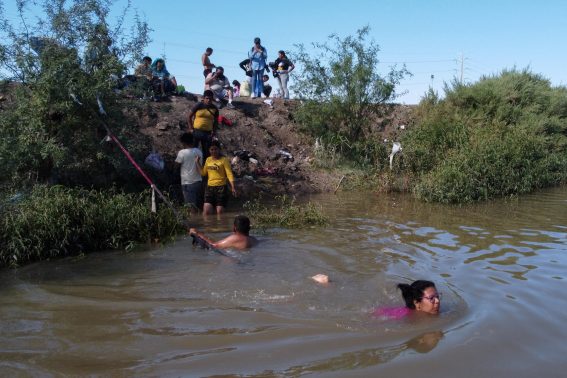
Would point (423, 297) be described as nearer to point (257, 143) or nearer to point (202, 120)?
point (202, 120)

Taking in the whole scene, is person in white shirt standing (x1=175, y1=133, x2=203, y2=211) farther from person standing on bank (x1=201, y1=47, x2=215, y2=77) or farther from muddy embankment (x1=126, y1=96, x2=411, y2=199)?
person standing on bank (x1=201, y1=47, x2=215, y2=77)

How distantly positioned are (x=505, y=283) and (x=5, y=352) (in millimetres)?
5422

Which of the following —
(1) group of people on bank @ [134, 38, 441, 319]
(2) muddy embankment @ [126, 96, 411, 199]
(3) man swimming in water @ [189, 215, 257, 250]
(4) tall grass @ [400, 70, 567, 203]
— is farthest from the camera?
(4) tall grass @ [400, 70, 567, 203]

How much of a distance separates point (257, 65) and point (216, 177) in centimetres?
885

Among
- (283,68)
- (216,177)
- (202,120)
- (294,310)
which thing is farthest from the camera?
(283,68)

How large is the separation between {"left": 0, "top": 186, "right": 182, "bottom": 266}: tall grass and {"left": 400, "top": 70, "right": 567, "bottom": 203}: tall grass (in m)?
7.81

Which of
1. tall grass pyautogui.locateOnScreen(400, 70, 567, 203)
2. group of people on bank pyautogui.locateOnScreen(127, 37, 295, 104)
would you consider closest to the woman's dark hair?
tall grass pyautogui.locateOnScreen(400, 70, 567, 203)

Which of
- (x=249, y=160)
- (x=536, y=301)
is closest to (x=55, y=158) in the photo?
(x=249, y=160)

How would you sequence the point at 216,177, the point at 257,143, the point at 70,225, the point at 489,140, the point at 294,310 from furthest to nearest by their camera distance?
the point at 257,143 → the point at 489,140 → the point at 216,177 → the point at 70,225 → the point at 294,310

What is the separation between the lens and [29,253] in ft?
22.7

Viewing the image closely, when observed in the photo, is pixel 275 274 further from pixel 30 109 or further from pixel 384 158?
pixel 384 158

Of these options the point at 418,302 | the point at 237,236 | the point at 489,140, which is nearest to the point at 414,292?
the point at 418,302

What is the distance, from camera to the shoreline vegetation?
25.8 ft

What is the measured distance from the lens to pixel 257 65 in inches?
718
